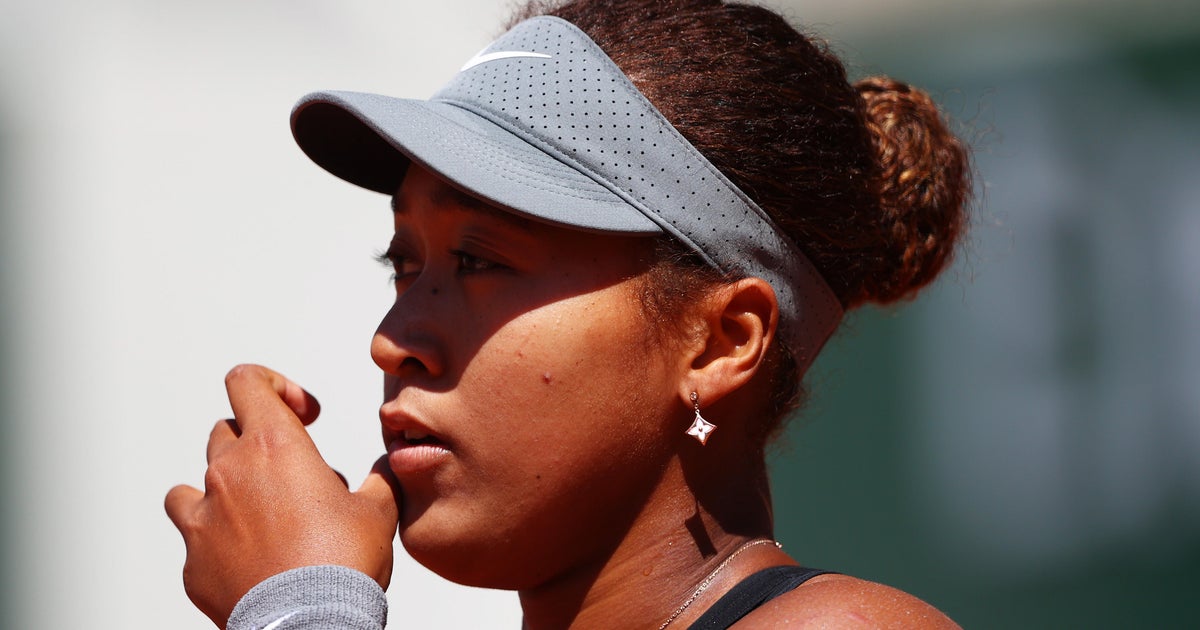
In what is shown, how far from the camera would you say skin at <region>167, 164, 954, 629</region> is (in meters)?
1.83

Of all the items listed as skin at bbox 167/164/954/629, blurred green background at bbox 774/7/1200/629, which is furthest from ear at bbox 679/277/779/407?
blurred green background at bbox 774/7/1200/629

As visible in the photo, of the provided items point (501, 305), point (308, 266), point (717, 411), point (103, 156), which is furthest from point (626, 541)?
point (103, 156)

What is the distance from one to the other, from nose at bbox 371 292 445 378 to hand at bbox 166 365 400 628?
18 centimetres

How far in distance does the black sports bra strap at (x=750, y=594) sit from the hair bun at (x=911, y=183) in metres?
0.61

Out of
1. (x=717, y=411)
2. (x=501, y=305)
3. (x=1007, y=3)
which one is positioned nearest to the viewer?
(x=501, y=305)

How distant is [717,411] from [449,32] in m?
2.96

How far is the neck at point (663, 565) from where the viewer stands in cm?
196

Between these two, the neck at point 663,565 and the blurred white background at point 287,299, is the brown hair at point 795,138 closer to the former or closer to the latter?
the neck at point 663,565

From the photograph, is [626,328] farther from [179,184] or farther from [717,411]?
[179,184]

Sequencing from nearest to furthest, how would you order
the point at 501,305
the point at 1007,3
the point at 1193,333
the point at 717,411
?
the point at 501,305
the point at 717,411
the point at 1193,333
the point at 1007,3

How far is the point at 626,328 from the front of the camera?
1.89 meters

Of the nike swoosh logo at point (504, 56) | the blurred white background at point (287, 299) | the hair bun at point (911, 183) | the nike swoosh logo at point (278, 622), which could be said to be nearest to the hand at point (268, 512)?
the nike swoosh logo at point (278, 622)

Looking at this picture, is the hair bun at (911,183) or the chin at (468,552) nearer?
the chin at (468,552)

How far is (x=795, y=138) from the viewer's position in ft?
6.73
